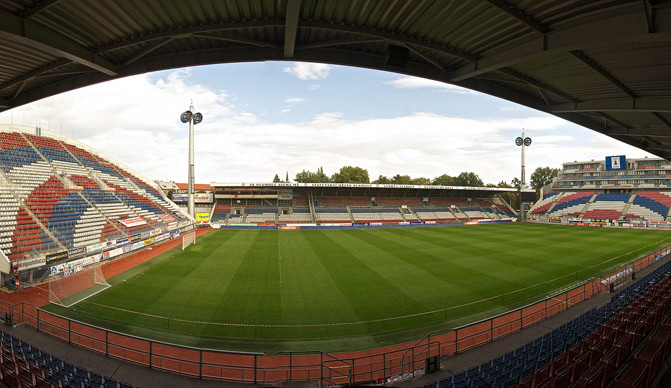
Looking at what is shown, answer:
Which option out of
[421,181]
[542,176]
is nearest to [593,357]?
[421,181]

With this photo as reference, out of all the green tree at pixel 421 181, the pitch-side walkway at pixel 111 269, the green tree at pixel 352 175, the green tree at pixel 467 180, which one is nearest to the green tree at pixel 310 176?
the green tree at pixel 352 175

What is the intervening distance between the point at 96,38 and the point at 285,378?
33.1 ft

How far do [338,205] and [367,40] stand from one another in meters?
49.8

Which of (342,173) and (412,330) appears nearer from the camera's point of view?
(412,330)

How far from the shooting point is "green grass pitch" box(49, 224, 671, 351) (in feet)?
37.5

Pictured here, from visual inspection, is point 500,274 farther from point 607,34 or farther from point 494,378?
point 607,34

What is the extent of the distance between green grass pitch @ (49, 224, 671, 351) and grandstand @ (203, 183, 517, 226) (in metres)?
22.6

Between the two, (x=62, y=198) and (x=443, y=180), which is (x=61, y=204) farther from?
(x=443, y=180)

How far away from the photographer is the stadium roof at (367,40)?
4969 millimetres

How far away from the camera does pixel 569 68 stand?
722 cm

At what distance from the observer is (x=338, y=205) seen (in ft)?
183

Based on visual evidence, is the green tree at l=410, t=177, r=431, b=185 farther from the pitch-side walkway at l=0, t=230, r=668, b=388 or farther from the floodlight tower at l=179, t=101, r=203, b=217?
the pitch-side walkway at l=0, t=230, r=668, b=388

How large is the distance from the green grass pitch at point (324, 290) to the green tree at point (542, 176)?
3455 inches

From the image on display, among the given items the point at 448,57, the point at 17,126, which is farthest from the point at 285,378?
the point at 17,126
